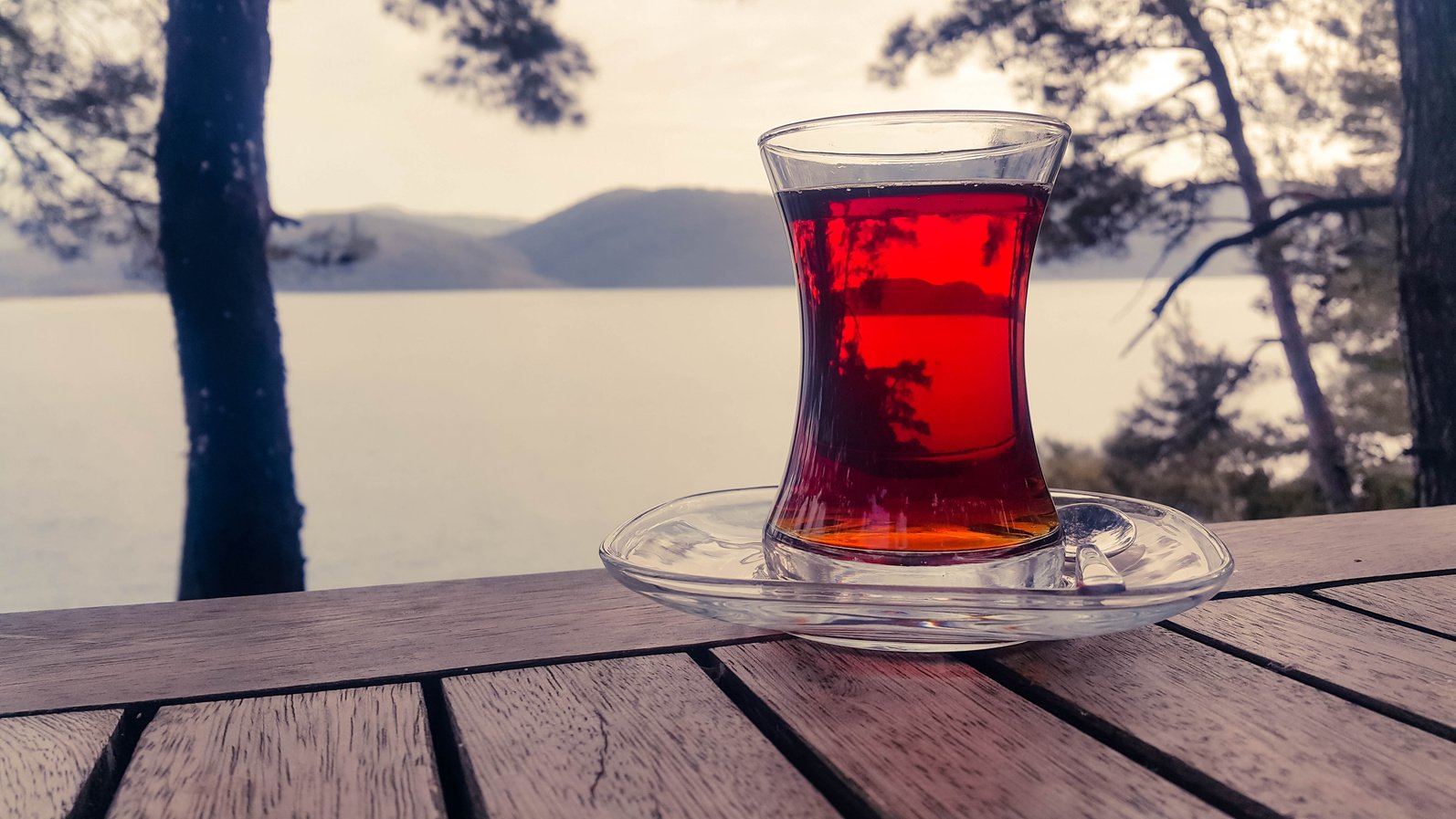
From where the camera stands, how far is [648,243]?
1466 centimetres

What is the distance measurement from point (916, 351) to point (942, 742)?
0.24 m

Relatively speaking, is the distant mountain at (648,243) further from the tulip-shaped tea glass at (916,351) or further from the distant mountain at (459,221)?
the tulip-shaped tea glass at (916,351)

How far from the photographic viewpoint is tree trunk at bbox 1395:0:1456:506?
10.3ft

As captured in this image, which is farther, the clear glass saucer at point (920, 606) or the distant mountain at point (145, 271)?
the distant mountain at point (145, 271)

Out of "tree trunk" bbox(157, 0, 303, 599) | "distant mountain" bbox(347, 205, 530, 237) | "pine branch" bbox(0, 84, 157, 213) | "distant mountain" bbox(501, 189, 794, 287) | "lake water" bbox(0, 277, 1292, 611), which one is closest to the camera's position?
"tree trunk" bbox(157, 0, 303, 599)

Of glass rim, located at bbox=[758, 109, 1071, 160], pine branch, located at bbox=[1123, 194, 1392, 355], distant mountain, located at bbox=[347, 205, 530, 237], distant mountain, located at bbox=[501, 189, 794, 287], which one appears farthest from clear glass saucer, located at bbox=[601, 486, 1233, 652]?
distant mountain, located at bbox=[347, 205, 530, 237]

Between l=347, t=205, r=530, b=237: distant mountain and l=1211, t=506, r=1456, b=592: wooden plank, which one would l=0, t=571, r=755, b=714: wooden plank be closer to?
l=1211, t=506, r=1456, b=592: wooden plank

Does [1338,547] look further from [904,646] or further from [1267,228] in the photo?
[1267,228]

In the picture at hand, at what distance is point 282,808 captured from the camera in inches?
16.3

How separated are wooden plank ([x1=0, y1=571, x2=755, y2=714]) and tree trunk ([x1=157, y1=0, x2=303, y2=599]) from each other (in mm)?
2535

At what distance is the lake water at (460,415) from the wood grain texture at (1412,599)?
6355mm

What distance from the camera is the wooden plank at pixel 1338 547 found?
742 mm

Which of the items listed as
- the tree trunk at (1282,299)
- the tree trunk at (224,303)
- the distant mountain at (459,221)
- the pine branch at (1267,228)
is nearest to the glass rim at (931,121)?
the tree trunk at (224,303)

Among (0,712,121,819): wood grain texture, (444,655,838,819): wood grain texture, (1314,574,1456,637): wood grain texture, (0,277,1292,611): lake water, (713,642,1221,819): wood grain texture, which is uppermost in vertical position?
(1314,574,1456,637): wood grain texture
